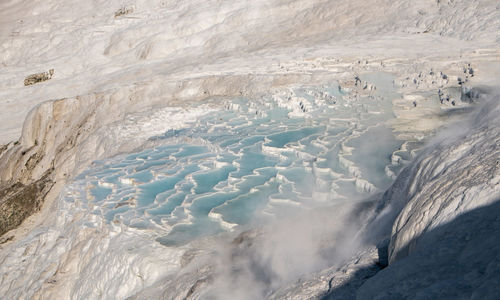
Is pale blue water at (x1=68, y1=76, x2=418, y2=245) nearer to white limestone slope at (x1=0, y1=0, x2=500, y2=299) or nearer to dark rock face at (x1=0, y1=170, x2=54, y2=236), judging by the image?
white limestone slope at (x1=0, y1=0, x2=500, y2=299)

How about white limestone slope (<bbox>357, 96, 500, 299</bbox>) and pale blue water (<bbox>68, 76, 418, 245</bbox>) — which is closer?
white limestone slope (<bbox>357, 96, 500, 299</bbox>)

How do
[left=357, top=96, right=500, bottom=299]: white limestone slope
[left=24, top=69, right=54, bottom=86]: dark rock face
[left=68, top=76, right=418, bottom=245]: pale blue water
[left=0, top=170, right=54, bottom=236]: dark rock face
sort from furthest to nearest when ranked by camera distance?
1. [left=24, top=69, right=54, bottom=86]: dark rock face
2. [left=0, top=170, right=54, bottom=236]: dark rock face
3. [left=68, top=76, right=418, bottom=245]: pale blue water
4. [left=357, top=96, right=500, bottom=299]: white limestone slope

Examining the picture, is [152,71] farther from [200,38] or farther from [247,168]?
[247,168]

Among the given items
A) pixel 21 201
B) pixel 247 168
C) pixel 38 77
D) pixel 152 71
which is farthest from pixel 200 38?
pixel 247 168

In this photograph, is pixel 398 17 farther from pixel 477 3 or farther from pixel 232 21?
pixel 232 21

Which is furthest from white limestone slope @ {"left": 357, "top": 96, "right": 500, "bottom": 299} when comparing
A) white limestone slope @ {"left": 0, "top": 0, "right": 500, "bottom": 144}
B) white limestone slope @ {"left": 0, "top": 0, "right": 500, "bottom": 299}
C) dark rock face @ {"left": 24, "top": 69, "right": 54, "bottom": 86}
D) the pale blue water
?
dark rock face @ {"left": 24, "top": 69, "right": 54, "bottom": 86}

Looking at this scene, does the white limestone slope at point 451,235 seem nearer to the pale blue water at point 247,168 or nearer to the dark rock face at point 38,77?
the pale blue water at point 247,168

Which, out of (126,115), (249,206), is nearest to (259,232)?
(249,206)
